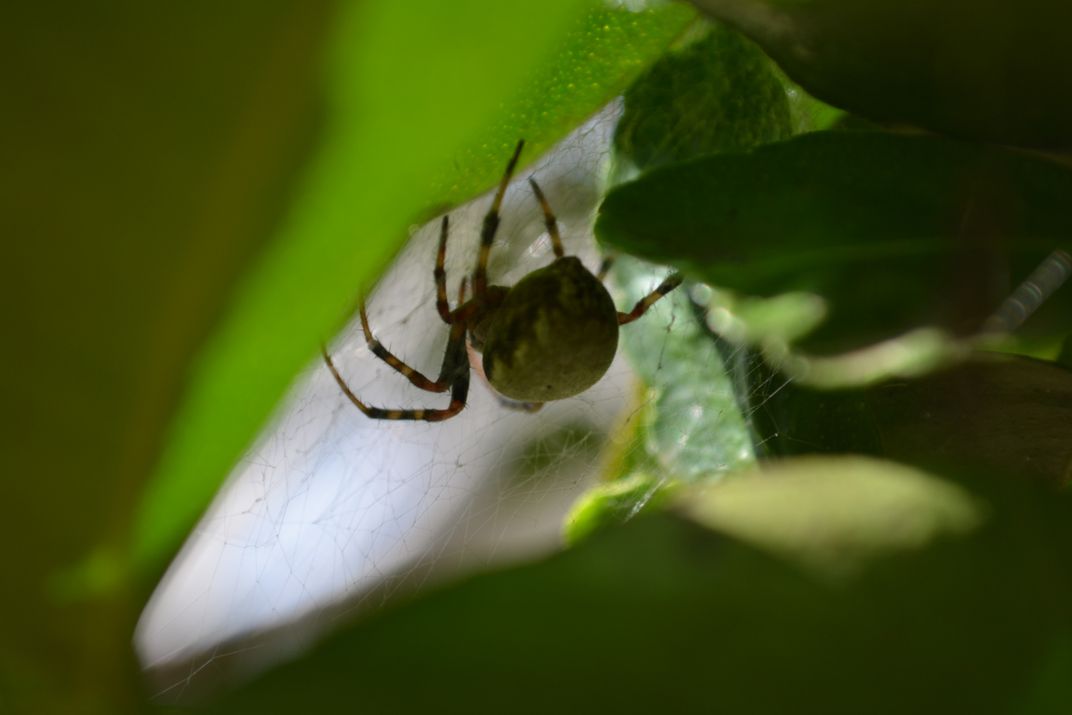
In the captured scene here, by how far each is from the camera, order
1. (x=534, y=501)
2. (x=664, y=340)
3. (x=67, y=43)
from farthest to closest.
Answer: (x=534, y=501) → (x=664, y=340) → (x=67, y=43)

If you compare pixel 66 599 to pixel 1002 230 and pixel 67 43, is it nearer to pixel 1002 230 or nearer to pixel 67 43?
pixel 67 43

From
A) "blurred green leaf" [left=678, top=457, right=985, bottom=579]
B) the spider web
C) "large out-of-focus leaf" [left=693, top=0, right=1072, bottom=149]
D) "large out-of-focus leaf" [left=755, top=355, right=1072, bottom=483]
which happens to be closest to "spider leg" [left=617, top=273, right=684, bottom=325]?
the spider web

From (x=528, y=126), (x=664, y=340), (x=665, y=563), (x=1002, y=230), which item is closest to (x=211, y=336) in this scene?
(x=665, y=563)

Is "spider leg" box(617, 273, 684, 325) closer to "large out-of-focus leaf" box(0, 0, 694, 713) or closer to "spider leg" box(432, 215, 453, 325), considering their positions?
"spider leg" box(432, 215, 453, 325)

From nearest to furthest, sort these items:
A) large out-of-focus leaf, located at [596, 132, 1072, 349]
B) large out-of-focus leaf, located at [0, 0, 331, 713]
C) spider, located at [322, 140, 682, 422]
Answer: large out-of-focus leaf, located at [0, 0, 331, 713], large out-of-focus leaf, located at [596, 132, 1072, 349], spider, located at [322, 140, 682, 422]

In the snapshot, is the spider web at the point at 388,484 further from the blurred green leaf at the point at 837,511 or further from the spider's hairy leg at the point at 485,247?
the blurred green leaf at the point at 837,511

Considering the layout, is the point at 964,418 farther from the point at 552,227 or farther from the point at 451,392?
the point at 451,392
